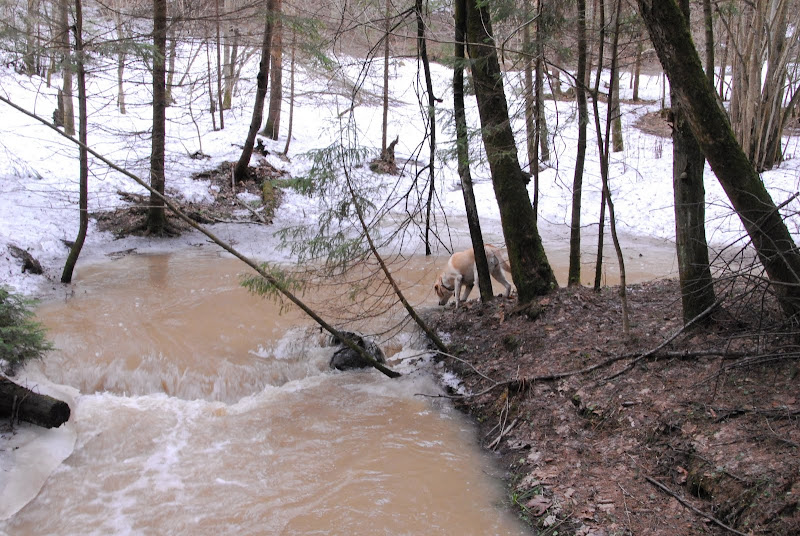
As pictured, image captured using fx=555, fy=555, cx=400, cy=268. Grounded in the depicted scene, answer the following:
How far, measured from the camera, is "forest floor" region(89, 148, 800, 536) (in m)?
3.96

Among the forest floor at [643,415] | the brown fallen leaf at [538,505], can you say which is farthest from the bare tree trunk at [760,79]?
the brown fallen leaf at [538,505]

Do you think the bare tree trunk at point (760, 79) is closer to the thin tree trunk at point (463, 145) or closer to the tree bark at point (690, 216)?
the thin tree trunk at point (463, 145)

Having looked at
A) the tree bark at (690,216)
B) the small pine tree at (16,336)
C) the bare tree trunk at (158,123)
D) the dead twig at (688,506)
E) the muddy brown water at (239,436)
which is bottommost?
the muddy brown water at (239,436)

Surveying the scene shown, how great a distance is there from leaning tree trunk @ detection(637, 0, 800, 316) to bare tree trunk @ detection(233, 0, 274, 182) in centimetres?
1119

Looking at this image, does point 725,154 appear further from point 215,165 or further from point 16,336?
point 215,165

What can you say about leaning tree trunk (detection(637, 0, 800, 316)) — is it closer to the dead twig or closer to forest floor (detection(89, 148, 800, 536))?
forest floor (detection(89, 148, 800, 536))

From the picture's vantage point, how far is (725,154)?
191 inches

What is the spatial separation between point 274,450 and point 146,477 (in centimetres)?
125

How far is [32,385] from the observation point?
6.63 meters

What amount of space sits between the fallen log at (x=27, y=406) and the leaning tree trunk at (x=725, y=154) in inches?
268

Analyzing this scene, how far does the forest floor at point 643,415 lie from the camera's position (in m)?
3.96

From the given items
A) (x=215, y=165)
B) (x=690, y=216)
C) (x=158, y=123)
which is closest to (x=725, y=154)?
(x=690, y=216)

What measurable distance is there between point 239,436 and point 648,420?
4266 millimetres

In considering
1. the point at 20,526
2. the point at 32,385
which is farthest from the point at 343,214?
the point at 20,526
